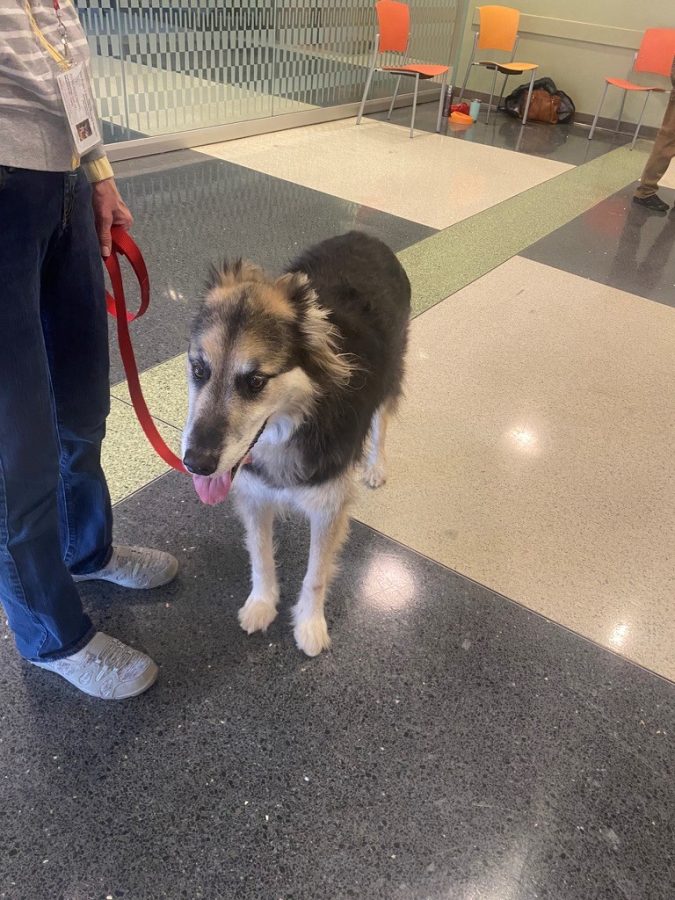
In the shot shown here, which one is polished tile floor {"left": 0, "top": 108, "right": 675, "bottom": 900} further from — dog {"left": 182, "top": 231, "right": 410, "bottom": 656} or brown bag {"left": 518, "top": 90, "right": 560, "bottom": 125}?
brown bag {"left": 518, "top": 90, "right": 560, "bottom": 125}

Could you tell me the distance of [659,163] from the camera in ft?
16.0

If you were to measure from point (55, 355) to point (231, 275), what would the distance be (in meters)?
0.41

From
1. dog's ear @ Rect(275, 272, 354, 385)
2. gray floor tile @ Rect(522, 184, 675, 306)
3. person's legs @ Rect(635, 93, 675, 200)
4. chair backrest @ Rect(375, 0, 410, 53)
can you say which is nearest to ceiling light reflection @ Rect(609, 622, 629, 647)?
dog's ear @ Rect(275, 272, 354, 385)

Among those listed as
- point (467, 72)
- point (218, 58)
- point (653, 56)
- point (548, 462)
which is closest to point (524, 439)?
point (548, 462)

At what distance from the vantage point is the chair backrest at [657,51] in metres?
6.49

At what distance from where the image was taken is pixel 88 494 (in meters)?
1.52

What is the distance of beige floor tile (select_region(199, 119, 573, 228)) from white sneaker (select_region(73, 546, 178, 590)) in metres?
3.29

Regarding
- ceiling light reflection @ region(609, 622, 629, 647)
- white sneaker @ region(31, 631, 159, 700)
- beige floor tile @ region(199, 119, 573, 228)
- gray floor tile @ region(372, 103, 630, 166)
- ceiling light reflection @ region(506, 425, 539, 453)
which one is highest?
gray floor tile @ region(372, 103, 630, 166)

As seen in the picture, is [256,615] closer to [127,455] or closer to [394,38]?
[127,455]

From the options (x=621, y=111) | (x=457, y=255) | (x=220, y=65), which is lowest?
(x=457, y=255)

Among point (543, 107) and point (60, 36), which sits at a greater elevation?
point (60, 36)

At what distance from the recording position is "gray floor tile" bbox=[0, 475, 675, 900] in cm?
121

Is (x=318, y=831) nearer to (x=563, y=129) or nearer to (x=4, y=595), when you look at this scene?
(x=4, y=595)

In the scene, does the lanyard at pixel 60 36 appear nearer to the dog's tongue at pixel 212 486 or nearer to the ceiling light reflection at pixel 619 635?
the dog's tongue at pixel 212 486
